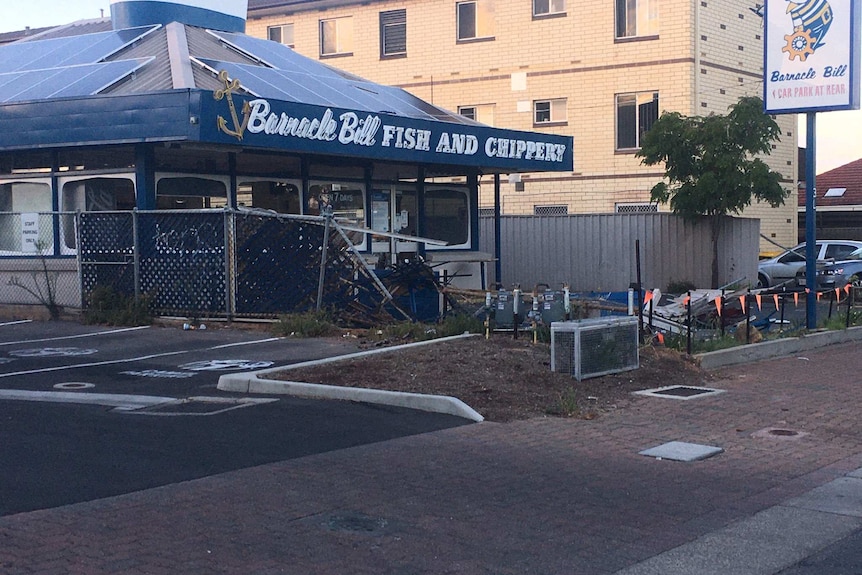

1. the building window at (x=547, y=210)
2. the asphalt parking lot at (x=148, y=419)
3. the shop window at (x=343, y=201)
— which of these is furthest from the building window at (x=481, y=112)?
the asphalt parking lot at (x=148, y=419)

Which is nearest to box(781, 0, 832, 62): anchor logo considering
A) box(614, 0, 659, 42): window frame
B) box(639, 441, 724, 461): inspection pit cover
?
box(639, 441, 724, 461): inspection pit cover

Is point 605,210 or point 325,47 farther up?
point 325,47

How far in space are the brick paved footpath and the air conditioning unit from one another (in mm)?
1734

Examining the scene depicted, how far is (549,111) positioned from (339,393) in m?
24.9

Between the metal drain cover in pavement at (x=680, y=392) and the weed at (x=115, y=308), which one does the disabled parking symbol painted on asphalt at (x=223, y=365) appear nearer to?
the weed at (x=115, y=308)

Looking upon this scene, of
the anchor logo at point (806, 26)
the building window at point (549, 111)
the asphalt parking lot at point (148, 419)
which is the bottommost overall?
the asphalt parking lot at point (148, 419)

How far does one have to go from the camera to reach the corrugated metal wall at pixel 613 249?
27750 mm

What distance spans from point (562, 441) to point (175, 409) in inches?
151

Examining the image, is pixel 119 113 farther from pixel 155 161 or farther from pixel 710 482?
pixel 710 482

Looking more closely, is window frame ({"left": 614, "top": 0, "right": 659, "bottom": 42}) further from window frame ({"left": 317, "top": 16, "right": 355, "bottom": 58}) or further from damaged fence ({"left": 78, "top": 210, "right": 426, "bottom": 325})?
damaged fence ({"left": 78, "top": 210, "right": 426, "bottom": 325})

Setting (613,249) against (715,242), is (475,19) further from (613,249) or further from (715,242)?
(715,242)

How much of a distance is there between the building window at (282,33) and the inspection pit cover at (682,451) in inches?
1238

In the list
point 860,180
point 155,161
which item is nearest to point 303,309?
point 155,161

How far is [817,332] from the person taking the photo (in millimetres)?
17484
